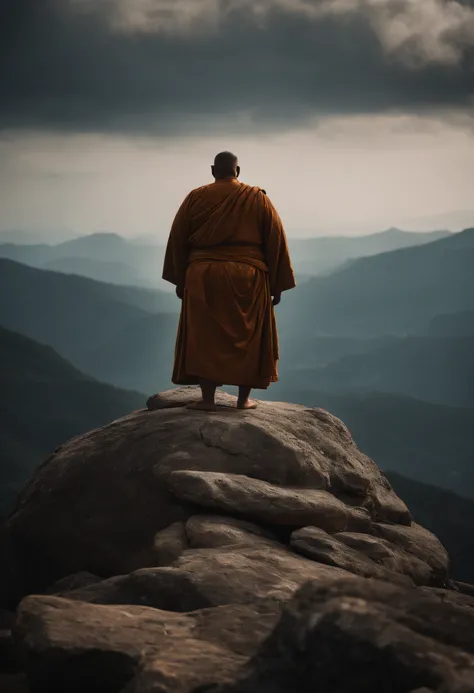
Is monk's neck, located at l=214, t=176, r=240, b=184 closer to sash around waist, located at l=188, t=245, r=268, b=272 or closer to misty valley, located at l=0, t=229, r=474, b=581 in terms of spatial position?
sash around waist, located at l=188, t=245, r=268, b=272

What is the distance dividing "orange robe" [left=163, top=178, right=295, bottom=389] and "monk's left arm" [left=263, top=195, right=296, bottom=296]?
0.01 metres

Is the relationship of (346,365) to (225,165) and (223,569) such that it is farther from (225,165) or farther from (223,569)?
(223,569)

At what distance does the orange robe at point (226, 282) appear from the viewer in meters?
8.27

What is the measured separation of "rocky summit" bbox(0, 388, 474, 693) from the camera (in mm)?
3635

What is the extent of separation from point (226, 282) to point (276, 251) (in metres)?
0.69

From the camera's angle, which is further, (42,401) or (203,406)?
(42,401)

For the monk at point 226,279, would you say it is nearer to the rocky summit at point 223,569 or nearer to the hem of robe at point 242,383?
the hem of robe at point 242,383

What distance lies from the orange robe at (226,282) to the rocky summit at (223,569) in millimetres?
Result: 564

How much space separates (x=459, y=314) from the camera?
18788 cm

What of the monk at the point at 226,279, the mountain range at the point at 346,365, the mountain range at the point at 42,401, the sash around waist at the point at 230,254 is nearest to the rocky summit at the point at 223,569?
the monk at the point at 226,279

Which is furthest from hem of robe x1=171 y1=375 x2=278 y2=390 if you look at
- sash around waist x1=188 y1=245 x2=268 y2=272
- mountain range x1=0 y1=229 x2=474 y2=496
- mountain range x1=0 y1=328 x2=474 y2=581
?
mountain range x1=0 y1=229 x2=474 y2=496

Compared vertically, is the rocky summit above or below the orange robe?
below

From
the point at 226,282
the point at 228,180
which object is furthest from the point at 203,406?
the point at 228,180

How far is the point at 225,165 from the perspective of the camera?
8391 millimetres
